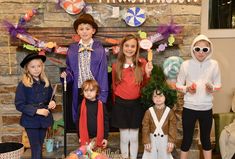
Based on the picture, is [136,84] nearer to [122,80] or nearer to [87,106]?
[122,80]

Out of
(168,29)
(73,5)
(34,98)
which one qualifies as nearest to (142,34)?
(168,29)

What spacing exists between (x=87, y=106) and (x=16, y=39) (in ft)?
3.44

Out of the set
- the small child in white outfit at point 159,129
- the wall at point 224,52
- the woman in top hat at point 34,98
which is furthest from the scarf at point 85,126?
the wall at point 224,52

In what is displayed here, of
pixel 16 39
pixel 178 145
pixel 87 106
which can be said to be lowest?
pixel 178 145

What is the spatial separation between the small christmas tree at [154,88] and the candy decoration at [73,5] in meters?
0.98

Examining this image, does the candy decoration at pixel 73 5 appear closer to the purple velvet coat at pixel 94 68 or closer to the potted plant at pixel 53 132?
the purple velvet coat at pixel 94 68

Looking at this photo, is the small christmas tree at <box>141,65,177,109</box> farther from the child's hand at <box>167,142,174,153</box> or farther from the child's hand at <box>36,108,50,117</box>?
the child's hand at <box>36,108,50,117</box>

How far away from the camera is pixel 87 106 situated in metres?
3.05

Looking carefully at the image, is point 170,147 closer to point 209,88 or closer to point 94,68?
point 209,88

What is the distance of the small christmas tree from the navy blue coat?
84cm

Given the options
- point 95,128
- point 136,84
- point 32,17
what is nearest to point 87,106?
point 95,128

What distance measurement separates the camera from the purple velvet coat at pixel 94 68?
3240mm

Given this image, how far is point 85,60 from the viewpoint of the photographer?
327 centimetres

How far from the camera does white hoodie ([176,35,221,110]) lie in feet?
10.2
